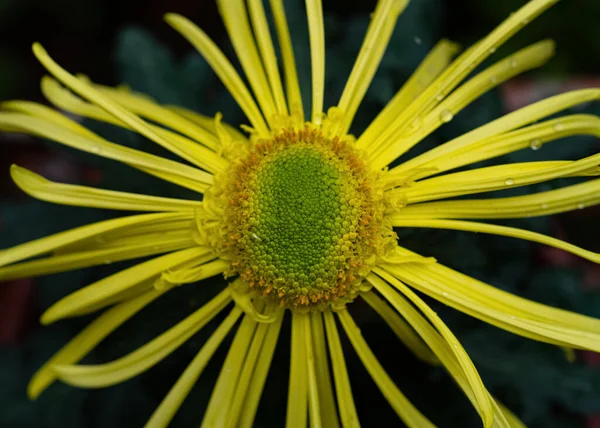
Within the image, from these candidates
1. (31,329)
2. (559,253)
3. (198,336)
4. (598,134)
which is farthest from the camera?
(31,329)

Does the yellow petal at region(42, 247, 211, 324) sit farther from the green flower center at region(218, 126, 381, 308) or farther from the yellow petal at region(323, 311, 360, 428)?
the yellow petal at region(323, 311, 360, 428)

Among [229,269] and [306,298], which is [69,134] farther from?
[306,298]

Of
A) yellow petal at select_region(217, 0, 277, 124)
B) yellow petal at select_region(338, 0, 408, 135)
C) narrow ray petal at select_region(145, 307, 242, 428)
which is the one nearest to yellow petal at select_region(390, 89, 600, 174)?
yellow petal at select_region(338, 0, 408, 135)

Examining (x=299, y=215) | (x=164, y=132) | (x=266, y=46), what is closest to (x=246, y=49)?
(x=266, y=46)

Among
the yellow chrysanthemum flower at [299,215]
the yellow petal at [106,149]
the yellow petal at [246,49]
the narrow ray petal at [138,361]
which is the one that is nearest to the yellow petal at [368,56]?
the yellow chrysanthemum flower at [299,215]

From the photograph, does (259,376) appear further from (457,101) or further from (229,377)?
(457,101)

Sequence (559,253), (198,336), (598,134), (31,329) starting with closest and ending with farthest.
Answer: (598,134) → (198,336) → (559,253) → (31,329)

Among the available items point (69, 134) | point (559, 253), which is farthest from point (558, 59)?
point (69, 134)

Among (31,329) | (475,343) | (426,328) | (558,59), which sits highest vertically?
(558,59)
